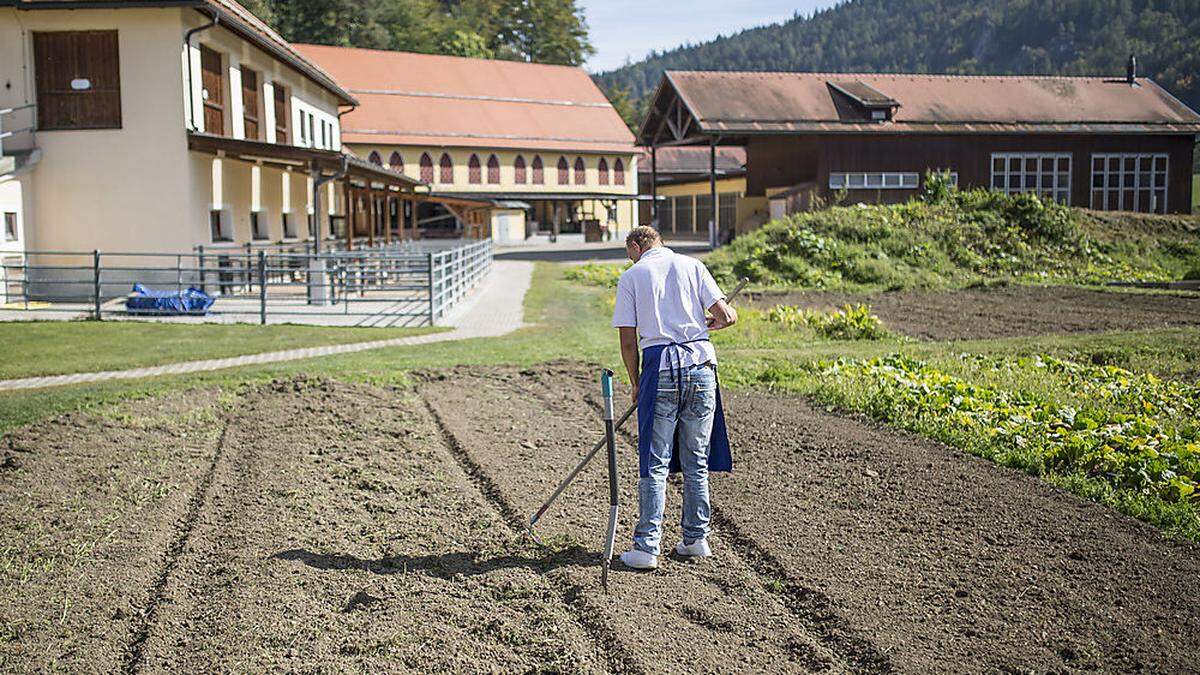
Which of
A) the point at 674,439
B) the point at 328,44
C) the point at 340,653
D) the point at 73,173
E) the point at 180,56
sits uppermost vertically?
the point at 328,44

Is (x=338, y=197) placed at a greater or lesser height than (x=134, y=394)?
greater

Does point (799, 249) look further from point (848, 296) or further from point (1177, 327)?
point (1177, 327)

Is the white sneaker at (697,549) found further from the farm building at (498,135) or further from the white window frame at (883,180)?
the farm building at (498,135)

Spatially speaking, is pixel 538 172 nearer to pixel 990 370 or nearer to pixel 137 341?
pixel 137 341

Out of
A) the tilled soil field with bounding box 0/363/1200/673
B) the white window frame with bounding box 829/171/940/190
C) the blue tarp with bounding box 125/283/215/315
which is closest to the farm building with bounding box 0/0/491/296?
the blue tarp with bounding box 125/283/215/315

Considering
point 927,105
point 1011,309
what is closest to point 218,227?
point 1011,309

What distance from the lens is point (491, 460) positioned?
27.2 feet

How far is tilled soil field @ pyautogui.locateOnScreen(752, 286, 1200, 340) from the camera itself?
16.1m

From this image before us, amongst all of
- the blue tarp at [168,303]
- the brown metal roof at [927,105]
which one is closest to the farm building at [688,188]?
the brown metal roof at [927,105]

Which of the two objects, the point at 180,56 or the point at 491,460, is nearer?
the point at 491,460

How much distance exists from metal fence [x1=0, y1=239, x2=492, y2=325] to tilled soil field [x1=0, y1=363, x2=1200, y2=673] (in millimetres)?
10008

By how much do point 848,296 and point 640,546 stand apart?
56.1 feet

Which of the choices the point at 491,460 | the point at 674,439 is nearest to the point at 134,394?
the point at 491,460

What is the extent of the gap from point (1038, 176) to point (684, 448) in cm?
3901
